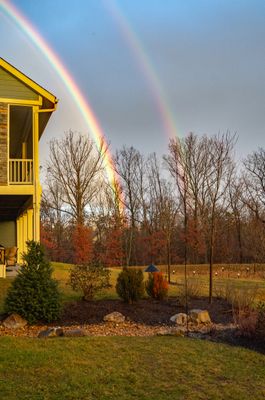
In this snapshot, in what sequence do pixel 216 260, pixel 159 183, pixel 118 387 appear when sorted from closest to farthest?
pixel 118 387 → pixel 216 260 → pixel 159 183

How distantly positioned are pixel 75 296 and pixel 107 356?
21.2ft

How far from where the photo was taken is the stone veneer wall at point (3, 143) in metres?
12.6

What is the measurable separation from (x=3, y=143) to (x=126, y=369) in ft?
30.5

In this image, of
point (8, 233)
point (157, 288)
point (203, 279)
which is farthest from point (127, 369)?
point (203, 279)

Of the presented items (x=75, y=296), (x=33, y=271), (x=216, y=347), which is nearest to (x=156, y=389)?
(x=216, y=347)

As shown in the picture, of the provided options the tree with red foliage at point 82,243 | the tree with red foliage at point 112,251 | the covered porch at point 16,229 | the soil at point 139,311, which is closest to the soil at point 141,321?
the soil at point 139,311

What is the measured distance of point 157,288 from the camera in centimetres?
1223

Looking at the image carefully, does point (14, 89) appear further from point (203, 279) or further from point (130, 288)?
point (203, 279)

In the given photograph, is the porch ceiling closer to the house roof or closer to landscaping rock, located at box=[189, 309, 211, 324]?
the house roof

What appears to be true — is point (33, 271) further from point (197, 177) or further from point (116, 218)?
point (197, 177)

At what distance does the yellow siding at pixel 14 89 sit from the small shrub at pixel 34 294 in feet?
19.5

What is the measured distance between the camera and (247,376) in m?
5.34

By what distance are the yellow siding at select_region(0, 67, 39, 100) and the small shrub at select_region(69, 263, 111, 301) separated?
18.6ft

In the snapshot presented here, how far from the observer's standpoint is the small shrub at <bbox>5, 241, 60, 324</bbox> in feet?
29.1
